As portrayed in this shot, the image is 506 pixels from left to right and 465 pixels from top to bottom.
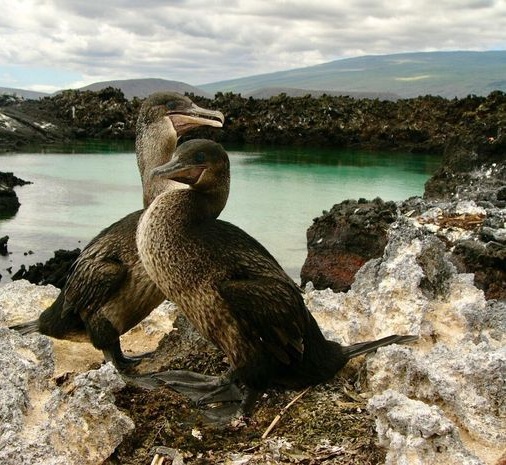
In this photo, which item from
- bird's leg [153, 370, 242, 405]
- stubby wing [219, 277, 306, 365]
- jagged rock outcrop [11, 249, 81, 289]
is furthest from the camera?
A: jagged rock outcrop [11, 249, 81, 289]

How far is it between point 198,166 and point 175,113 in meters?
1.56

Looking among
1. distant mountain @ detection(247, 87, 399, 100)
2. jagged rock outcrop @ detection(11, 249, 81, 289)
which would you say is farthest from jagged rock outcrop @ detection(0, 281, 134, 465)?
distant mountain @ detection(247, 87, 399, 100)

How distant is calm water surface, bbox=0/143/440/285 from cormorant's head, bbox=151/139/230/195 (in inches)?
260

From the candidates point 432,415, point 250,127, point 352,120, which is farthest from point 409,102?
point 432,415

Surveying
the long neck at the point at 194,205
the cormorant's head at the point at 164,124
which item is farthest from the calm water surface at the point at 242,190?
the long neck at the point at 194,205

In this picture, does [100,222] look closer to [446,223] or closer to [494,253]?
[446,223]

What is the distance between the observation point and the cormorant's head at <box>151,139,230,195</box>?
11.8 ft

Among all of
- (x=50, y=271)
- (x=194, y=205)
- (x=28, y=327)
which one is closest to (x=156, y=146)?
(x=28, y=327)

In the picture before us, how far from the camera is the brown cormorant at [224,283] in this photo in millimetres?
3410

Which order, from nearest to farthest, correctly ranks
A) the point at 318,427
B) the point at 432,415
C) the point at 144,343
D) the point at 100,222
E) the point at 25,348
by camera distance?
the point at 432,415
the point at 318,427
the point at 25,348
the point at 144,343
the point at 100,222

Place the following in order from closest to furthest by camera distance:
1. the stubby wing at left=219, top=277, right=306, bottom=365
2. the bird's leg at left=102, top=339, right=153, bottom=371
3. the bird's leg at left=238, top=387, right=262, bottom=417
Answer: the stubby wing at left=219, top=277, right=306, bottom=365, the bird's leg at left=238, top=387, right=262, bottom=417, the bird's leg at left=102, top=339, right=153, bottom=371

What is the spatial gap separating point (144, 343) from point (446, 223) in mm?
3410

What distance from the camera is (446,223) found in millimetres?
7090

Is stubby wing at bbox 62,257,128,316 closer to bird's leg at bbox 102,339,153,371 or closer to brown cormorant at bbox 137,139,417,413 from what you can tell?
bird's leg at bbox 102,339,153,371
